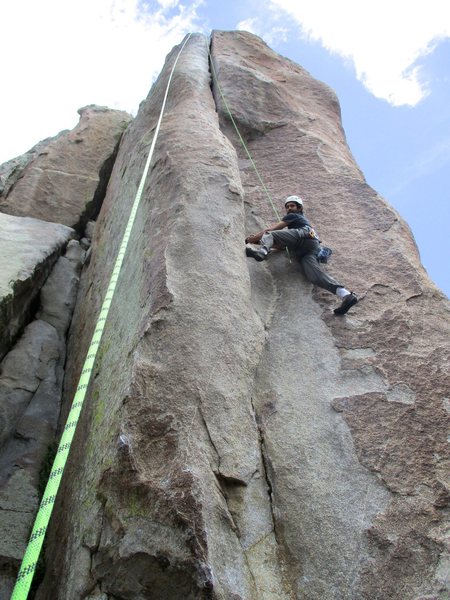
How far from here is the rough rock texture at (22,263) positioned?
5.40 metres

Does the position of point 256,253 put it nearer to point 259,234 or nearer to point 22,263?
point 259,234

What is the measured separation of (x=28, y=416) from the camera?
194 inches

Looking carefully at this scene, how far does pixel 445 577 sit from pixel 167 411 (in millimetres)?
1953

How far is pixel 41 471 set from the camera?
4551 mm

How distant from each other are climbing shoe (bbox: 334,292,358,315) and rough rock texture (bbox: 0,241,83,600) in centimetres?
291

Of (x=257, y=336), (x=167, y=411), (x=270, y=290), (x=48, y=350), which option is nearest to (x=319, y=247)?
(x=270, y=290)

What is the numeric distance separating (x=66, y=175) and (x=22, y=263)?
3671mm

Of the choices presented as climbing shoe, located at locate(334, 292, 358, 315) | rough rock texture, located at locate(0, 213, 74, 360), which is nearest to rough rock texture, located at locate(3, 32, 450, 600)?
climbing shoe, located at locate(334, 292, 358, 315)

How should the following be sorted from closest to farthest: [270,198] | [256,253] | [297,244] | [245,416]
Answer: [245,416] → [256,253] → [297,244] → [270,198]

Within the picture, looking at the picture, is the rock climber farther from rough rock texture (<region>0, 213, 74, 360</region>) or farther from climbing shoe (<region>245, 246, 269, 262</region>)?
rough rock texture (<region>0, 213, 74, 360</region>)

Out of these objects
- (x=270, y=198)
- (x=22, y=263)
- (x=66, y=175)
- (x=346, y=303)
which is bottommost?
(x=346, y=303)

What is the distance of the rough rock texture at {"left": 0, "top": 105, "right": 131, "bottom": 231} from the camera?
8508 millimetres

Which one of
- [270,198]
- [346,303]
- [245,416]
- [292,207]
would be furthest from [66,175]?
[245,416]

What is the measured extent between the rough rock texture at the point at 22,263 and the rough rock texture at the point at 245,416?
0.65 m
